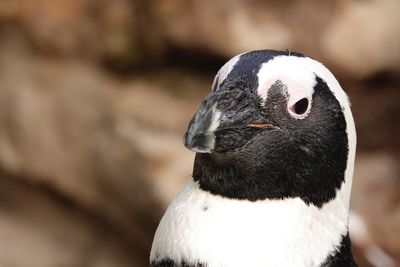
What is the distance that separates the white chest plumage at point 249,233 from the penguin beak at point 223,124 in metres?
0.11

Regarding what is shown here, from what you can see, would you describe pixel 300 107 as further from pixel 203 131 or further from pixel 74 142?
pixel 74 142

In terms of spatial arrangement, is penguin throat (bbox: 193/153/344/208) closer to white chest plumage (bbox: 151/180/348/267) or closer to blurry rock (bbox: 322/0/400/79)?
white chest plumage (bbox: 151/180/348/267)

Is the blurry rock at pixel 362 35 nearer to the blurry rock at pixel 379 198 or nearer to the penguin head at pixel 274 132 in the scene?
the blurry rock at pixel 379 198

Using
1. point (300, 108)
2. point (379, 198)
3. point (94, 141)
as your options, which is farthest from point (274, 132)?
point (94, 141)

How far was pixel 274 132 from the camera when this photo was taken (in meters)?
1.42

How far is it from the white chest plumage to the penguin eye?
14 centimetres

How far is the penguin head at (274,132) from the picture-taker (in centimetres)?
140

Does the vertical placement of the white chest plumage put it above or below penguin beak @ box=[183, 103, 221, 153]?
below

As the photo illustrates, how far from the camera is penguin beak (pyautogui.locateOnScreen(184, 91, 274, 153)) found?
1346 millimetres

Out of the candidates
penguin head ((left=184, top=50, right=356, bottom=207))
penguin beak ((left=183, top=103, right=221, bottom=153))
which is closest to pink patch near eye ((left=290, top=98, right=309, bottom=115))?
penguin head ((left=184, top=50, right=356, bottom=207))

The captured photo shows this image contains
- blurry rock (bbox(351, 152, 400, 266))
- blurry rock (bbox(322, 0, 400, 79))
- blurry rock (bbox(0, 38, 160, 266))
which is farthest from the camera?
blurry rock (bbox(0, 38, 160, 266))

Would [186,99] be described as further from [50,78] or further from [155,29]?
[50,78]

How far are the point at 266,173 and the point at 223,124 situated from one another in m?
0.11

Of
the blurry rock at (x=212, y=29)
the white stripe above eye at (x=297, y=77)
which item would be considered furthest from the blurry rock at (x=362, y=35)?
the white stripe above eye at (x=297, y=77)
